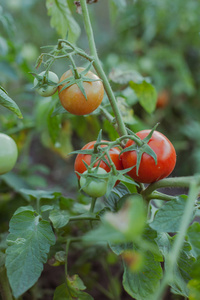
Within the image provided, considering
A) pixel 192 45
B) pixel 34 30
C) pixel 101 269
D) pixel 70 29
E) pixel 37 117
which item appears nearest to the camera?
pixel 70 29

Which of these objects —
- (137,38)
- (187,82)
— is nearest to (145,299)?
(187,82)

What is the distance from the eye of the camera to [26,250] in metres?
0.42

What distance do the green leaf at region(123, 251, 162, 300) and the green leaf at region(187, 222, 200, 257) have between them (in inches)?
3.9

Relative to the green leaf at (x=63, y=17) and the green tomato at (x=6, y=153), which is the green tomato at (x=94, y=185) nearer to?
the green tomato at (x=6, y=153)

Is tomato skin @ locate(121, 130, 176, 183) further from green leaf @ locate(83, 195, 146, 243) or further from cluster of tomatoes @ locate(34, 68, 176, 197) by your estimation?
green leaf @ locate(83, 195, 146, 243)

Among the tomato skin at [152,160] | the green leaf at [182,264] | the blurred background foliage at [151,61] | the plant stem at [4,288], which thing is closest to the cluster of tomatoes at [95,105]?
the tomato skin at [152,160]

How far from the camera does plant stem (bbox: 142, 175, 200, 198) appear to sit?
389 mm

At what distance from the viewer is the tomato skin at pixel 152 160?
0.44 meters

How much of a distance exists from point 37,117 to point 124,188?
21.8 inches

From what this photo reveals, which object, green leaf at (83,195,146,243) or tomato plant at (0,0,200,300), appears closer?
green leaf at (83,195,146,243)

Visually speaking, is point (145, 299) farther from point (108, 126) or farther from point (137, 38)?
point (137, 38)

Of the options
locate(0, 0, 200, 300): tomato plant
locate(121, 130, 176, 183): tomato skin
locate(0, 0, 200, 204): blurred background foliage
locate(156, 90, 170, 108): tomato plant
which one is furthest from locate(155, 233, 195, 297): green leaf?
locate(156, 90, 170, 108): tomato plant

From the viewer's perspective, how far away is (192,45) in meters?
1.93

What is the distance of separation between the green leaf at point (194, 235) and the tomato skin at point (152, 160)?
11 cm
